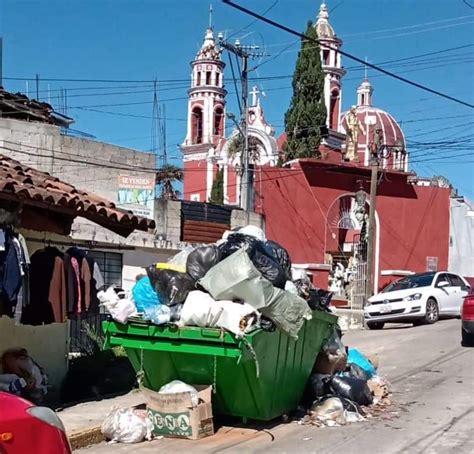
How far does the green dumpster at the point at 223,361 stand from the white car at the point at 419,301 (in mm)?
11574

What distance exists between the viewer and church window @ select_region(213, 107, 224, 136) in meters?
59.3

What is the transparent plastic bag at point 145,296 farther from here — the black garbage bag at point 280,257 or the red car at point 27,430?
the red car at point 27,430

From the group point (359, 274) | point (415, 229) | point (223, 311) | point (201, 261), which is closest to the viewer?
point (223, 311)

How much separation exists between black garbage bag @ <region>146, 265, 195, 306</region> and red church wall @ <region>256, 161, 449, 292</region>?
21.1m

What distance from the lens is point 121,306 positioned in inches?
311

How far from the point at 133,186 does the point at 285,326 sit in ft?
47.5

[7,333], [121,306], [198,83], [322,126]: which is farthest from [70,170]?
[198,83]

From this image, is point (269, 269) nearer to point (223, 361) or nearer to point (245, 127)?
point (223, 361)

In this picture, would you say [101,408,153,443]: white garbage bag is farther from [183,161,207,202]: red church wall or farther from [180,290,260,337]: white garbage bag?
[183,161,207,202]: red church wall

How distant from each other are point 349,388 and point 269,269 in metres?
2.02

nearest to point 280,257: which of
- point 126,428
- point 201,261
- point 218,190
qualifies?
point 201,261

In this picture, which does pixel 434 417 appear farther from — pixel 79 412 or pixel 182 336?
pixel 79 412

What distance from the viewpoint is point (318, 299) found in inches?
344

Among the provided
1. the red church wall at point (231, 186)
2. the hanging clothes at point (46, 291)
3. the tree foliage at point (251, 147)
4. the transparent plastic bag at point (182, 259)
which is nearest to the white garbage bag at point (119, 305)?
the transparent plastic bag at point (182, 259)
